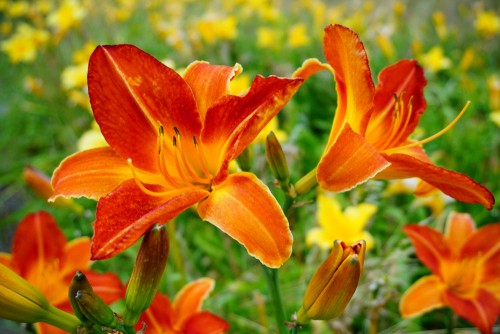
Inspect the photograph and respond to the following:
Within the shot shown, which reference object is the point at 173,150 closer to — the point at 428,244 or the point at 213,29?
the point at 428,244

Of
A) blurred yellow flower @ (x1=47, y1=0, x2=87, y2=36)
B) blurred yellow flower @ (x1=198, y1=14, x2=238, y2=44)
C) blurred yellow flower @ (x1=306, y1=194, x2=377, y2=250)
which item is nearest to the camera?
blurred yellow flower @ (x1=306, y1=194, x2=377, y2=250)

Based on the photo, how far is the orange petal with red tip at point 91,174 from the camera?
72 cm

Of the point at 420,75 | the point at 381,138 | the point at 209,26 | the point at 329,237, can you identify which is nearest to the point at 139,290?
the point at 381,138

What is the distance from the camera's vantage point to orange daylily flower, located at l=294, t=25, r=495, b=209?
25.7 inches

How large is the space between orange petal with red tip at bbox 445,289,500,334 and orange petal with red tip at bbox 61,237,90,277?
77cm

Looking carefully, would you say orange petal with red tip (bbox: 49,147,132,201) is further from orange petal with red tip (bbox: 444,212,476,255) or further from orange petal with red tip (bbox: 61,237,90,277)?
orange petal with red tip (bbox: 444,212,476,255)

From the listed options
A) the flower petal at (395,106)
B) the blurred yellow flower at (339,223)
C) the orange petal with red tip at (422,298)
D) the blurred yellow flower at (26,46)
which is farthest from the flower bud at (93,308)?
the blurred yellow flower at (26,46)

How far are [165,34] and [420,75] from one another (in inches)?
117

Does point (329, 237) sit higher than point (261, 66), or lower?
lower

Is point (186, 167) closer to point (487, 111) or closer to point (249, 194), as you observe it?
point (249, 194)

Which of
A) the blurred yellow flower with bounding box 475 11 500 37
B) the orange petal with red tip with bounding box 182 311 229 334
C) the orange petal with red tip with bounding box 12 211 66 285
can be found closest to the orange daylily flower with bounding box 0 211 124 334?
the orange petal with red tip with bounding box 12 211 66 285

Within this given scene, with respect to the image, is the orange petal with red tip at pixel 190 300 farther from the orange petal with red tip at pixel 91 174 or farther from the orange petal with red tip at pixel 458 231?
the orange petal with red tip at pixel 458 231

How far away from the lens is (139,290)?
2.21 ft

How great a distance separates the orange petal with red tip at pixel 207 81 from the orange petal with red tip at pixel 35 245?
1.54 feet
